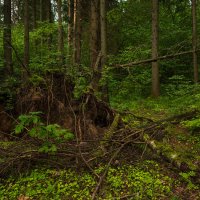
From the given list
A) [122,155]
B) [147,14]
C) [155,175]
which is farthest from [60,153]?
[147,14]

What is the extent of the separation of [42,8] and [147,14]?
1055 centimetres

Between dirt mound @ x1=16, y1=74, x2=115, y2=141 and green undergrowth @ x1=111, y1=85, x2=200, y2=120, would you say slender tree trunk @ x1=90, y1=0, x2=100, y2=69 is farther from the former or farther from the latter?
dirt mound @ x1=16, y1=74, x2=115, y2=141

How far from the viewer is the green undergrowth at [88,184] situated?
5.10 metres

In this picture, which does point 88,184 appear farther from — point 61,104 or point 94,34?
point 94,34

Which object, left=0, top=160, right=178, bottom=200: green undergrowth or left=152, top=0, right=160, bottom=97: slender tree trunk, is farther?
left=152, top=0, right=160, bottom=97: slender tree trunk

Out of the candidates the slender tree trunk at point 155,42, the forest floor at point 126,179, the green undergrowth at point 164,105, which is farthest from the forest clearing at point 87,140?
the slender tree trunk at point 155,42

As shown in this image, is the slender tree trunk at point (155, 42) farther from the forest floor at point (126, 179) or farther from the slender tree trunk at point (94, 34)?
the forest floor at point (126, 179)

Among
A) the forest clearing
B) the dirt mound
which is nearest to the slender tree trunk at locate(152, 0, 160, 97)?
the forest clearing

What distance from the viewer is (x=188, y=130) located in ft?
27.2

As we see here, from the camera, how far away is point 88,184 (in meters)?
5.35

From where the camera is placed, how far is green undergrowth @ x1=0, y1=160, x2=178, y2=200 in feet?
16.7

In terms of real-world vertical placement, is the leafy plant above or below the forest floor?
above

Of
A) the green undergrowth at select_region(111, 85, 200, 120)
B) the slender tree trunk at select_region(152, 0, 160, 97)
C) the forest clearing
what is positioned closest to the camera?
the forest clearing

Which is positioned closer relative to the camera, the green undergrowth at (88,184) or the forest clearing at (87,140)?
the green undergrowth at (88,184)
